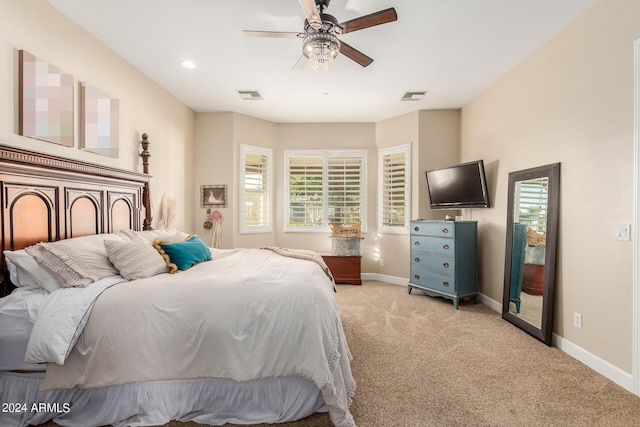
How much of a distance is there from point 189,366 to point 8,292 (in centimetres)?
135

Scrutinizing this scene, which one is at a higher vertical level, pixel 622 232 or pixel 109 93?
pixel 109 93

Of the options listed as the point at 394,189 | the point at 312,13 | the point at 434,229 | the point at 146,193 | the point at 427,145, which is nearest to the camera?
the point at 312,13

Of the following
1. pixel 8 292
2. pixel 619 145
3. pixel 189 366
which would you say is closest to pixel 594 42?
pixel 619 145

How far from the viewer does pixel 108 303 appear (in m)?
1.69

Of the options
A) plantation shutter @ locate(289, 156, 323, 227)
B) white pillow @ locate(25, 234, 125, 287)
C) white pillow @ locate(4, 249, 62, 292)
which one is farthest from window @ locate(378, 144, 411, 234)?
white pillow @ locate(4, 249, 62, 292)

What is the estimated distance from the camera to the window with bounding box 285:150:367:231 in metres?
5.35

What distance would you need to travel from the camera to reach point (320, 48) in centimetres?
216

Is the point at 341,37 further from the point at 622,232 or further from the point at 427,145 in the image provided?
the point at 622,232

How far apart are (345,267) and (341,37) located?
3.42 meters

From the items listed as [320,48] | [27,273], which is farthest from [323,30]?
[27,273]

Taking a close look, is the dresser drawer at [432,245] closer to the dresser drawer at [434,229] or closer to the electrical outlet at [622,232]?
the dresser drawer at [434,229]

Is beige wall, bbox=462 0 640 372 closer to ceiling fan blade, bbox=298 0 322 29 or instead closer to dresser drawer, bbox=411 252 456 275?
dresser drawer, bbox=411 252 456 275

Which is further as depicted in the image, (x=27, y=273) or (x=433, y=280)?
(x=433, y=280)

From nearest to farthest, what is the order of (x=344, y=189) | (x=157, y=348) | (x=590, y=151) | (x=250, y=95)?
(x=157, y=348) → (x=590, y=151) → (x=250, y=95) → (x=344, y=189)
